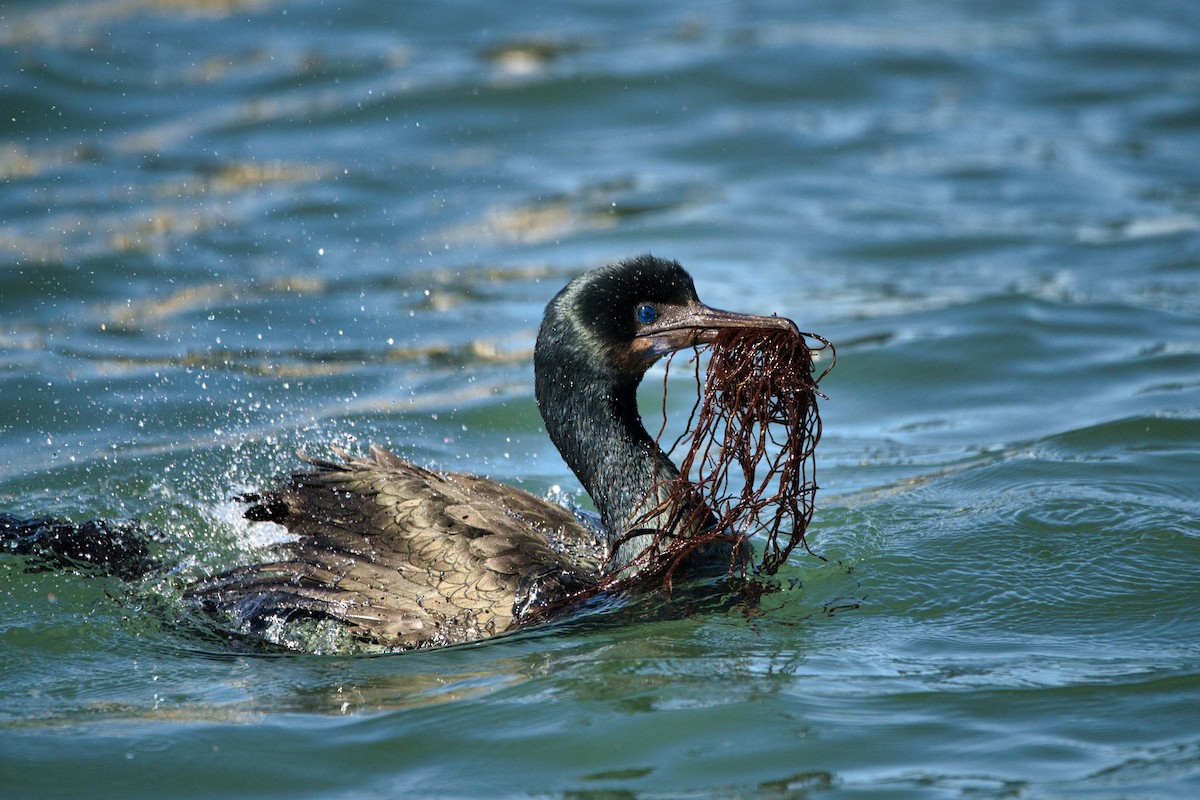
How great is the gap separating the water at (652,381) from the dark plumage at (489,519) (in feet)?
0.64

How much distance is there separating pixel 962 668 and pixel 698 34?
42.9 ft

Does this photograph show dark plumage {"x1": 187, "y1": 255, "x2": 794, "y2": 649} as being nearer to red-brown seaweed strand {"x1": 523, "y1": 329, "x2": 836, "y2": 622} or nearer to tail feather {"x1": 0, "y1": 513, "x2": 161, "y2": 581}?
red-brown seaweed strand {"x1": 523, "y1": 329, "x2": 836, "y2": 622}

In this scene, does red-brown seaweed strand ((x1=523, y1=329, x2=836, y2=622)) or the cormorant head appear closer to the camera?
red-brown seaweed strand ((x1=523, y1=329, x2=836, y2=622))

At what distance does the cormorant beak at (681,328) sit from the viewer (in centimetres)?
579

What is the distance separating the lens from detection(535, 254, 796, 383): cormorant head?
591cm

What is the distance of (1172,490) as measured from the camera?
747 centimetres

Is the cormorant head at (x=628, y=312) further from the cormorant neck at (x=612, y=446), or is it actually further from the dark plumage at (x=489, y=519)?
the cormorant neck at (x=612, y=446)

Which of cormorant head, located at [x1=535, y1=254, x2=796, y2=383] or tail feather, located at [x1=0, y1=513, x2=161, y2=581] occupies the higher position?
cormorant head, located at [x1=535, y1=254, x2=796, y2=383]

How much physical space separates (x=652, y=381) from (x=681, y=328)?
4.18 metres

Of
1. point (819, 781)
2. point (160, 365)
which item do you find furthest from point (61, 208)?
point (819, 781)

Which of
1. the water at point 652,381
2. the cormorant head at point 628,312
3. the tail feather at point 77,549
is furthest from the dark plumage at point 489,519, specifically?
the tail feather at point 77,549

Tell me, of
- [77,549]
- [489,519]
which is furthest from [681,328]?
[77,549]

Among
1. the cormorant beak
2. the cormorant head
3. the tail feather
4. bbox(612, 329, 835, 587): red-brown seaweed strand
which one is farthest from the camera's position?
the tail feather

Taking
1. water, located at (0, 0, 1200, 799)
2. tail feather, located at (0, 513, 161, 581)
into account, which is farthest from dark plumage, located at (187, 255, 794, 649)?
tail feather, located at (0, 513, 161, 581)
